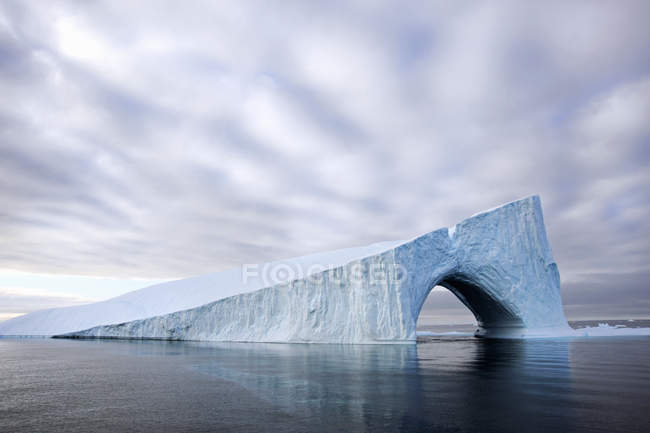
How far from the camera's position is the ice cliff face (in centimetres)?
2139

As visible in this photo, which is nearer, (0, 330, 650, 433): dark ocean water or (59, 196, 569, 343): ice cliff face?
(0, 330, 650, 433): dark ocean water

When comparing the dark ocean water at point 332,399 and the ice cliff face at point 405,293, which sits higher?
the ice cliff face at point 405,293

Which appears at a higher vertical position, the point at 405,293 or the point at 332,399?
the point at 405,293

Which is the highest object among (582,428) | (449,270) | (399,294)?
(449,270)

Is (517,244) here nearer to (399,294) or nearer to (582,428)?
(399,294)

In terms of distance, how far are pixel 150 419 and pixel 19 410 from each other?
86.1 inches

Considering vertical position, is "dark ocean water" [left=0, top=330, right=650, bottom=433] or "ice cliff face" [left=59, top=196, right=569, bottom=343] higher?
"ice cliff face" [left=59, top=196, right=569, bottom=343]

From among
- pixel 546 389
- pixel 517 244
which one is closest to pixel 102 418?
pixel 546 389

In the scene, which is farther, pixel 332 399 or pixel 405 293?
pixel 405 293

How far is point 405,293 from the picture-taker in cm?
→ 2147

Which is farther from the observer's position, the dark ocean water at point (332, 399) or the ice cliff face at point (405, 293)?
the ice cliff face at point (405, 293)

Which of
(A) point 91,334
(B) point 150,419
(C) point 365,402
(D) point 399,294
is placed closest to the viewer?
(B) point 150,419

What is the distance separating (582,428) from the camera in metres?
4.49

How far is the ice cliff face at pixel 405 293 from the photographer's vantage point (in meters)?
21.4
